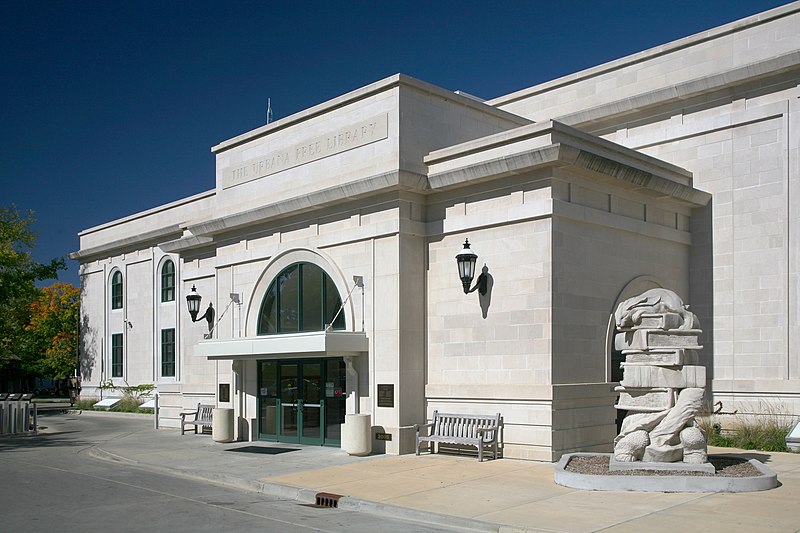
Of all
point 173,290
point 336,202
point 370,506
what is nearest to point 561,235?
point 336,202

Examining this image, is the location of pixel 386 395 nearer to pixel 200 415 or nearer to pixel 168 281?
pixel 200 415

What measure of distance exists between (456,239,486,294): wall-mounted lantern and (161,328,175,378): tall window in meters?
18.3

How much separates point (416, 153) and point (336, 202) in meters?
2.27

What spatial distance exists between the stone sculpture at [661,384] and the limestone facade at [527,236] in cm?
256

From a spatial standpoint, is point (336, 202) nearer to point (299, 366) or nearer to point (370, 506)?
point (299, 366)

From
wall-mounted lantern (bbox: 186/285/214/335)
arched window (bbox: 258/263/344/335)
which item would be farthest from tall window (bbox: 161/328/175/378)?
arched window (bbox: 258/263/344/335)

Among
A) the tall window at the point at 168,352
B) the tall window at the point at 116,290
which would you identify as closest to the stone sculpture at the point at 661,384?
the tall window at the point at 168,352

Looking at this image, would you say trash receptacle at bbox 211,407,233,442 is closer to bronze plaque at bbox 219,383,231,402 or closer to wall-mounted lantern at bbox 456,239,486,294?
bronze plaque at bbox 219,383,231,402

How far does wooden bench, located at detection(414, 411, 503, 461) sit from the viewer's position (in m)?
16.0

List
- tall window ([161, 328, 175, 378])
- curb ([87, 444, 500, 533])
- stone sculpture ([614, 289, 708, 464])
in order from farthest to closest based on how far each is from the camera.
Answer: tall window ([161, 328, 175, 378]), stone sculpture ([614, 289, 708, 464]), curb ([87, 444, 500, 533])

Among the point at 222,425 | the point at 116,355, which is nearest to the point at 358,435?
the point at 222,425

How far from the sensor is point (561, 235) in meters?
16.1

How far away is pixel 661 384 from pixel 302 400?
30.6 feet

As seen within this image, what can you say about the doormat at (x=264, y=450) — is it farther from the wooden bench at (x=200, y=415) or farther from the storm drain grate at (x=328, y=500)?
the storm drain grate at (x=328, y=500)
